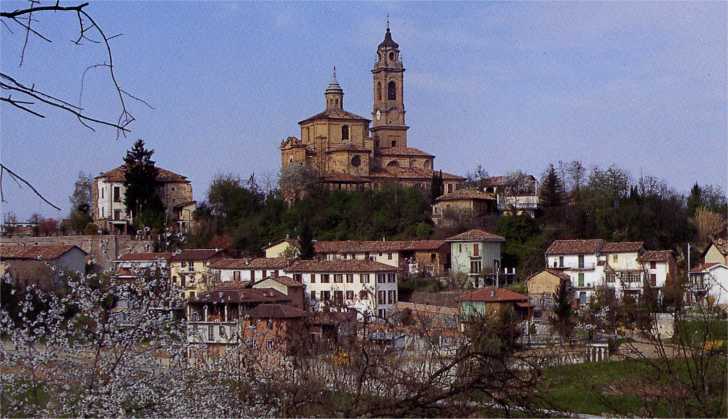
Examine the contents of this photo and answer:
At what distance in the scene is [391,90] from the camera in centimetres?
5088

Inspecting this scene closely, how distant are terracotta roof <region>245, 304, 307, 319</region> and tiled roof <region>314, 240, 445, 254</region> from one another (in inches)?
455

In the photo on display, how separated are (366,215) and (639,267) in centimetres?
1007

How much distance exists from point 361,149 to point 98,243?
37.9ft

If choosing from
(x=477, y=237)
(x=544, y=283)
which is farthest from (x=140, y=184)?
(x=544, y=283)

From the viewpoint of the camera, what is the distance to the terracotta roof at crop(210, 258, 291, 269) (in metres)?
32.6

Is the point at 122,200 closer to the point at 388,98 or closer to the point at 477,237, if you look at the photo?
the point at 477,237

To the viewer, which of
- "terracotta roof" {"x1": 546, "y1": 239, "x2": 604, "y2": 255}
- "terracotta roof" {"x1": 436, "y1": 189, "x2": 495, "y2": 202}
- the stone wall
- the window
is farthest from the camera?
the window

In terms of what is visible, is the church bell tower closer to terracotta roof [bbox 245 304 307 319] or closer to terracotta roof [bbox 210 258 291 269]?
terracotta roof [bbox 210 258 291 269]

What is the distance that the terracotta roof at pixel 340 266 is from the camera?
30938 millimetres

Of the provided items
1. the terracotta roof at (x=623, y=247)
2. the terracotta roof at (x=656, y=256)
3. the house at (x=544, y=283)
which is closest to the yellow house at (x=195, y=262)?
the house at (x=544, y=283)

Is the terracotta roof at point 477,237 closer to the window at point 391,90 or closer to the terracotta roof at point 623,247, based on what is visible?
the terracotta roof at point 623,247

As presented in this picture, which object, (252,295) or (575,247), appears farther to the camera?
(575,247)

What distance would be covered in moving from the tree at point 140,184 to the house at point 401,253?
19.7 feet

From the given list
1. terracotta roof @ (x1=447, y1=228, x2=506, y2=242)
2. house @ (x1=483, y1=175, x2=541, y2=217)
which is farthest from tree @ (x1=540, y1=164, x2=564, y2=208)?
terracotta roof @ (x1=447, y1=228, x2=506, y2=242)
